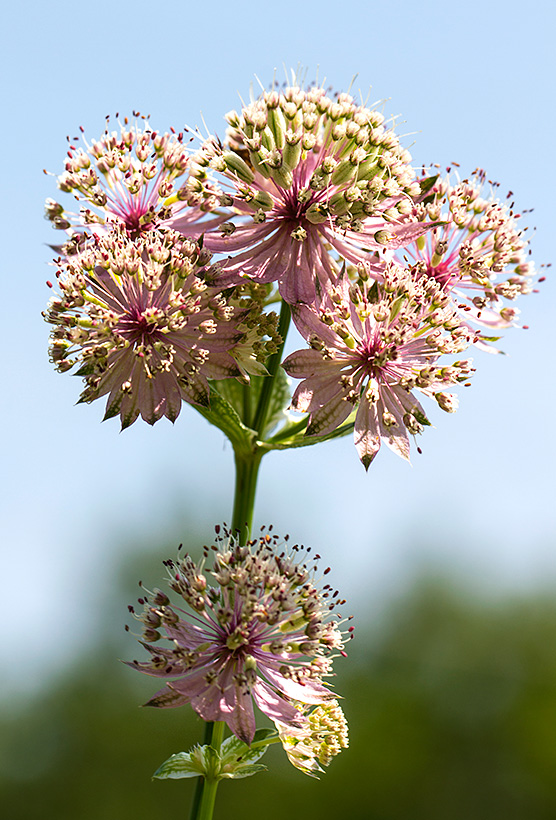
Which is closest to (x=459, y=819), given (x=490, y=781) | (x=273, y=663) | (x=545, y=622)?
(x=490, y=781)

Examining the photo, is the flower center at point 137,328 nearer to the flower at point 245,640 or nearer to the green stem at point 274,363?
the green stem at point 274,363

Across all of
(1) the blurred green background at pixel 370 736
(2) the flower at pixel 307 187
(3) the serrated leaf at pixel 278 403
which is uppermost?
(2) the flower at pixel 307 187

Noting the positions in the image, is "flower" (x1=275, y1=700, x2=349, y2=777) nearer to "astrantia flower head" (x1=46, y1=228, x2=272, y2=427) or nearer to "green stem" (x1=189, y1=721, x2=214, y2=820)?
"green stem" (x1=189, y1=721, x2=214, y2=820)

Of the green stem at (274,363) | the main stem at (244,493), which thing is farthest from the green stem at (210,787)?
the green stem at (274,363)

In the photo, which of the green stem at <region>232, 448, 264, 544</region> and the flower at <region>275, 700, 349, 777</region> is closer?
the flower at <region>275, 700, 349, 777</region>

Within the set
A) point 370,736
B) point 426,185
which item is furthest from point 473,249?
point 370,736

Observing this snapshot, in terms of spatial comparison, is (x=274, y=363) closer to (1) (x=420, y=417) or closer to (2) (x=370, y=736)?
(1) (x=420, y=417)

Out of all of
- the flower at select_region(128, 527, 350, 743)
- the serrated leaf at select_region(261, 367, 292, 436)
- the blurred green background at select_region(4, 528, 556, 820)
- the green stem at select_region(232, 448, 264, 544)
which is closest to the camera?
the flower at select_region(128, 527, 350, 743)

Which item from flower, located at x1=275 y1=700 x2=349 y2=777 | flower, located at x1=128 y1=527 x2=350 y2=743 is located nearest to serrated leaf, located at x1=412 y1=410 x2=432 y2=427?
flower, located at x1=128 y1=527 x2=350 y2=743
